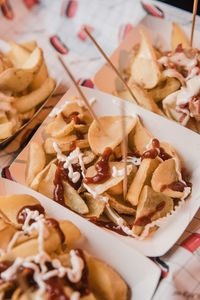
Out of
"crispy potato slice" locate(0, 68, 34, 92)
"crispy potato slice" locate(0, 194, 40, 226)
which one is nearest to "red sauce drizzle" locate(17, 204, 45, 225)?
"crispy potato slice" locate(0, 194, 40, 226)

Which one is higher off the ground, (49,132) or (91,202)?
(49,132)

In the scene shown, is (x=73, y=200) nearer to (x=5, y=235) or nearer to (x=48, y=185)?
(x=48, y=185)

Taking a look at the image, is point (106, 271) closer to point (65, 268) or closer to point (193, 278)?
point (65, 268)

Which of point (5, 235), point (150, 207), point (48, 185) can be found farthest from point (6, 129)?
point (150, 207)

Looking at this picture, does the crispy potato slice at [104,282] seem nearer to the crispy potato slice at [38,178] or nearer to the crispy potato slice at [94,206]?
the crispy potato slice at [94,206]

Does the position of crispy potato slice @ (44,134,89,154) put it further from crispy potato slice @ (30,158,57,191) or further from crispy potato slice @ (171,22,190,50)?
crispy potato slice @ (171,22,190,50)

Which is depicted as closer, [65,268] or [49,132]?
[65,268]

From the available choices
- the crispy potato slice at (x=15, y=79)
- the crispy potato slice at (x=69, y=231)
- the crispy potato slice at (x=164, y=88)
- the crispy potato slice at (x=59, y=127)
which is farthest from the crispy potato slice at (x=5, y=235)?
the crispy potato slice at (x=164, y=88)

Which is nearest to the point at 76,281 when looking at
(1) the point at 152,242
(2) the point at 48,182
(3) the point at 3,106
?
(1) the point at 152,242
